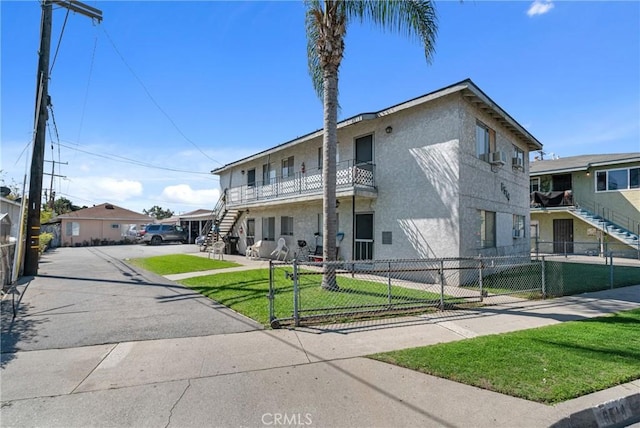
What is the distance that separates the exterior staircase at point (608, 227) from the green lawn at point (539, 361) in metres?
18.3

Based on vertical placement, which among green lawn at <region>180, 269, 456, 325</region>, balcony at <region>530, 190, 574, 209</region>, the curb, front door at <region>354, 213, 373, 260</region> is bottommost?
the curb

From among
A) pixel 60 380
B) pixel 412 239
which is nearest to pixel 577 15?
pixel 412 239

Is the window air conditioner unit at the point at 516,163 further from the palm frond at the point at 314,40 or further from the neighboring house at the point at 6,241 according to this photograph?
the neighboring house at the point at 6,241

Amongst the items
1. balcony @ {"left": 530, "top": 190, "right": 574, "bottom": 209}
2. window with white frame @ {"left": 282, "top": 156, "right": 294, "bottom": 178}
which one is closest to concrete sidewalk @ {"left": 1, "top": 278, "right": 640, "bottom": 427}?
window with white frame @ {"left": 282, "top": 156, "right": 294, "bottom": 178}

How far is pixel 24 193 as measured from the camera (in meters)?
12.1

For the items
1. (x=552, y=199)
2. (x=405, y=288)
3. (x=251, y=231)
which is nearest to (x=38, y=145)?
(x=251, y=231)

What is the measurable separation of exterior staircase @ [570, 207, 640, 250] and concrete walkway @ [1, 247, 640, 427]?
68.1 ft

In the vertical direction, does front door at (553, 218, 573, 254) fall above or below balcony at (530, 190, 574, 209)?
below

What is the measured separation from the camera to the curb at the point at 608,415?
3.33m

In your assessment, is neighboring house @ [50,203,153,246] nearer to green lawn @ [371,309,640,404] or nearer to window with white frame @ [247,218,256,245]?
window with white frame @ [247,218,256,245]

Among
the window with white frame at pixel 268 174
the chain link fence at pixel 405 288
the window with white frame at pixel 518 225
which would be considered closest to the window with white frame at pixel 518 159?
the window with white frame at pixel 518 225

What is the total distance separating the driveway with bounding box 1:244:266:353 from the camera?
5730mm

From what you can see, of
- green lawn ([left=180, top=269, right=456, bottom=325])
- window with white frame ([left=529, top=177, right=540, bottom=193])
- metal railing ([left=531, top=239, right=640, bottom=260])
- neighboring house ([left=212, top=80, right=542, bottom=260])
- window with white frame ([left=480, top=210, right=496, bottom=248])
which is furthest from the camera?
window with white frame ([left=529, top=177, right=540, bottom=193])

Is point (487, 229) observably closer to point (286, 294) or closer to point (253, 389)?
point (286, 294)
